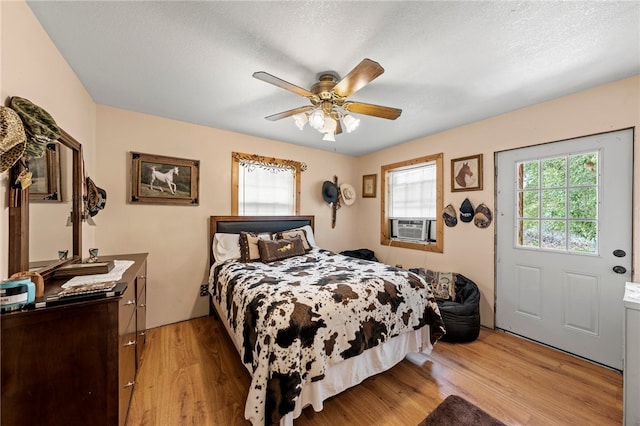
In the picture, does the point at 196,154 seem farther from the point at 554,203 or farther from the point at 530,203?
the point at 554,203

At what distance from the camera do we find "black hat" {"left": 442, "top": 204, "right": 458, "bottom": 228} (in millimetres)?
3137

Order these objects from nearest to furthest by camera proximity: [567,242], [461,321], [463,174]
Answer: [567,242], [461,321], [463,174]

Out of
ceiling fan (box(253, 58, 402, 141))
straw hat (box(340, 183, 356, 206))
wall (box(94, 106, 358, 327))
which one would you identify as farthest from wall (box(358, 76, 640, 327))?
wall (box(94, 106, 358, 327))

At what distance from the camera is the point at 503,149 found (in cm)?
271

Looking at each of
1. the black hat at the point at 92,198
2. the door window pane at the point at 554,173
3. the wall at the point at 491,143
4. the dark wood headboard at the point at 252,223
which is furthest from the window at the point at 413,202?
the black hat at the point at 92,198

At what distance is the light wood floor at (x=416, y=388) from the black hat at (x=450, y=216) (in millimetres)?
1397

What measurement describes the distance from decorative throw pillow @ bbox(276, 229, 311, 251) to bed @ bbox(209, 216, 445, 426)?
2.05 feet

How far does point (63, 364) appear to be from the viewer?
3.61 ft

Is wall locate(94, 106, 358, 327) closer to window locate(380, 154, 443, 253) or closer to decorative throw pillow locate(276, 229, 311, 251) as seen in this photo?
decorative throw pillow locate(276, 229, 311, 251)

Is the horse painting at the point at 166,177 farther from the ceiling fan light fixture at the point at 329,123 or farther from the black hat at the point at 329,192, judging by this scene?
the black hat at the point at 329,192

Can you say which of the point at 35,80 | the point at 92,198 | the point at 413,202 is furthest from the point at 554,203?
the point at 92,198

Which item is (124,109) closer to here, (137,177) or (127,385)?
(137,177)

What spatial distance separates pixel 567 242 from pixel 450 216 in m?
1.09

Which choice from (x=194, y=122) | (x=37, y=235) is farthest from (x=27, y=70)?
(x=194, y=122)
